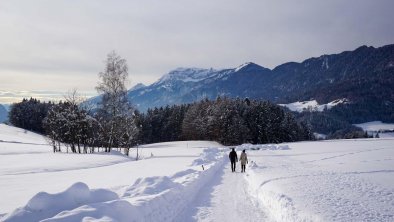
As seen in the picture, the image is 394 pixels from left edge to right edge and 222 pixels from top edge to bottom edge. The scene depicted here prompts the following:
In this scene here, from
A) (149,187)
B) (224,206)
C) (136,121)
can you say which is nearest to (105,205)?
(149,187)

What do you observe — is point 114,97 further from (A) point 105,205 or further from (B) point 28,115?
(B) point 28,115

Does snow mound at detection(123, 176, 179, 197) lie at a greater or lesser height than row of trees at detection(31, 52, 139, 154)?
lesser

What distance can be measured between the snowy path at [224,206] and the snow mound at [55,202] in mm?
2823

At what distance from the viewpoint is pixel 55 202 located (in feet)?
33.9

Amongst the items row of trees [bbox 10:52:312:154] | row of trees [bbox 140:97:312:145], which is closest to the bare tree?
row of trees [bbox 10:52:312:154]

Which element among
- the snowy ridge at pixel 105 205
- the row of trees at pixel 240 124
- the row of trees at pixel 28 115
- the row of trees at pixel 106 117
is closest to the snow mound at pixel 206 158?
the row of trees at pixel 106 117

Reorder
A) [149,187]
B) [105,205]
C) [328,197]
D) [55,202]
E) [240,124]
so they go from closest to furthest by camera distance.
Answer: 1. [105,205]
2. [55,202]
3. [328,197]
4. [149,187]
5. [240,124]

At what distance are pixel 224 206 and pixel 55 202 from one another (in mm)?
6709

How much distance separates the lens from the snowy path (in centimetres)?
1277

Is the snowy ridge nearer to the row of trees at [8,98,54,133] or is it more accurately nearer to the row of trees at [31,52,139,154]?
the row of trees at [31,52,139,154]

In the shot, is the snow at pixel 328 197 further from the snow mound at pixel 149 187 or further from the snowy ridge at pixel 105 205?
the snow mound at pixel 149 187

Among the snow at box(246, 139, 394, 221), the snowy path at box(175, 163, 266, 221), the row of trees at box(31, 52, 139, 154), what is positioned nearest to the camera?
the snow at box(246, 139, 394, 221)

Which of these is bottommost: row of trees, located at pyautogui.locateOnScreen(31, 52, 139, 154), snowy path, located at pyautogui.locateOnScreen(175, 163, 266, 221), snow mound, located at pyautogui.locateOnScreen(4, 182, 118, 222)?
snowy path, located at pyautogui.locateOnScreen(175, 163, 266, 221)

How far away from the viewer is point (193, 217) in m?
12.8
